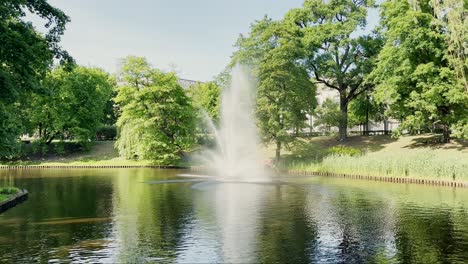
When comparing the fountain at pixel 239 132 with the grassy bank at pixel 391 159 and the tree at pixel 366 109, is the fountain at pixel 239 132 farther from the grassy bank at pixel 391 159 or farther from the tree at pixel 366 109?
the tree at pixel 366 109

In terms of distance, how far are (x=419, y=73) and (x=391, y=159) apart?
43.5ft

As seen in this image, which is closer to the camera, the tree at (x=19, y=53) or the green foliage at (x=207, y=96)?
the tree at (x=19, y=53)

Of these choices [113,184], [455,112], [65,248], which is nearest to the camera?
[65,248]

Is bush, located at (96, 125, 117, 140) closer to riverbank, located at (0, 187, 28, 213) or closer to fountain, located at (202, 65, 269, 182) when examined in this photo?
fountain, located at (202, 65, 269, 182)

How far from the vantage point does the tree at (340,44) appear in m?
65.8

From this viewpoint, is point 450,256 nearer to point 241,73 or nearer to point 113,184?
point 113,184

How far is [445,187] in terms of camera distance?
35500 mm

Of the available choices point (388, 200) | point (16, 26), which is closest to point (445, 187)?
point (388, 200)

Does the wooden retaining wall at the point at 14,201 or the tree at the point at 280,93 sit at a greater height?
the tree at the point at 280,93

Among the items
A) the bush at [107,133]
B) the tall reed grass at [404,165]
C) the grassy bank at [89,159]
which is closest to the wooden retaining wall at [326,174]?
the tall reed grass at [404,165]

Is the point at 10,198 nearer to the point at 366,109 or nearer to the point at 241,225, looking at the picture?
the point at 241,225

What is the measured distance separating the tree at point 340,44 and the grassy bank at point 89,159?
28.8 metres

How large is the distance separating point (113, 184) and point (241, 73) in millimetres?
27500

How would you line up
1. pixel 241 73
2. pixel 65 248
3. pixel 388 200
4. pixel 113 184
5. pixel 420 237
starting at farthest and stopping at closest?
pixel 241 73 → pixel 113 184 → pixel 388 200 → pixel 420 237 → pixel 65 248
